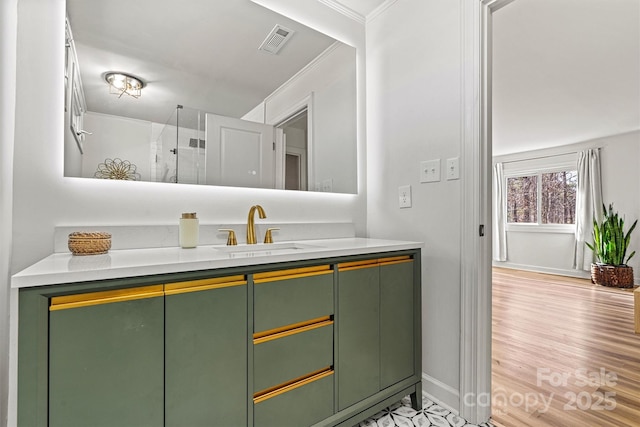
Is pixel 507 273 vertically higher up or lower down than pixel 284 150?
lower down

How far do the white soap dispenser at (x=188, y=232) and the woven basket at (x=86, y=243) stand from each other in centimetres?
31

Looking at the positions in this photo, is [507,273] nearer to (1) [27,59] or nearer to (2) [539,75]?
(2) [539,75]

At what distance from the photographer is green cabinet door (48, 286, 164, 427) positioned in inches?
32.2

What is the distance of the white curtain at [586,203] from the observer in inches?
209

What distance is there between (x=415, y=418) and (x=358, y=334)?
63 centimetres

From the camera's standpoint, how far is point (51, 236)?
49.6 inches

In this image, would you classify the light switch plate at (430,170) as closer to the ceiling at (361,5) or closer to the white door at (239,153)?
the white door at (239,153)

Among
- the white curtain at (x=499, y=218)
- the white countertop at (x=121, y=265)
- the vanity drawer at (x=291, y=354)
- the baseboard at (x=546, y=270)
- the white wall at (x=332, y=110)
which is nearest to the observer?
the white countertop at (x=121, y=265)

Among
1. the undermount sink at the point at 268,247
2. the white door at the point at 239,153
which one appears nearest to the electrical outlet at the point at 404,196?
the undermount sink at the point at 268,247

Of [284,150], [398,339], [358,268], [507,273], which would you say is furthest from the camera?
[507,273]

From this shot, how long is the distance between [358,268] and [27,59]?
5.33 feet

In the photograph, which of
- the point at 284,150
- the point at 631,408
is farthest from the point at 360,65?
the point at 631,408

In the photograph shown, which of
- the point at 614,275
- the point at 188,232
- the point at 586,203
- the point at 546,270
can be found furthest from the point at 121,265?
the point at 546,270

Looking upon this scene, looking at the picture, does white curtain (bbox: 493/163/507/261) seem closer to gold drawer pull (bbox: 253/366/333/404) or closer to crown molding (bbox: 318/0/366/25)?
crown molding (bbox: 318/0/366/25)
